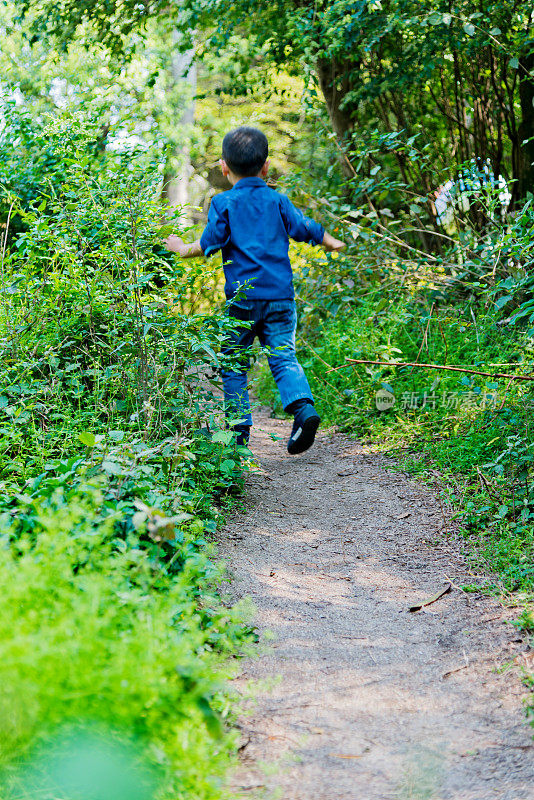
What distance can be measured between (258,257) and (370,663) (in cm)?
227

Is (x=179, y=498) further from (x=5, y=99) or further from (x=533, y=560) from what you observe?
(x=5, y=99)

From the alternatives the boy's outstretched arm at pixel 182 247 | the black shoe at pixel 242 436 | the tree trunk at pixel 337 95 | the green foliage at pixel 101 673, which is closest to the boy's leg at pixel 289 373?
the black shoe at pixel 242 436

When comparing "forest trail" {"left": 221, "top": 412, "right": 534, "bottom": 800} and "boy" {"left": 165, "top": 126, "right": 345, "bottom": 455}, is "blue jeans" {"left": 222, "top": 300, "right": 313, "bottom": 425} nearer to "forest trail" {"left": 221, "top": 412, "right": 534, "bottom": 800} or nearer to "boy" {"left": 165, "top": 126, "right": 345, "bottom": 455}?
"boy" {"left": 165, "top": 126, "right": 345, "bottom": 455}

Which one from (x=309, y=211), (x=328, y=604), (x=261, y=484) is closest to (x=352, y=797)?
(x=328, y=604)

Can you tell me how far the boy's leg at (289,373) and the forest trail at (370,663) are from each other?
1.17 ft

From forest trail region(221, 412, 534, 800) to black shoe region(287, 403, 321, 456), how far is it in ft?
0.96

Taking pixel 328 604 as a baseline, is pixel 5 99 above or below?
above

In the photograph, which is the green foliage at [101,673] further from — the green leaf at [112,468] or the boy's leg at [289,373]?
the boy's leg at [289,373]

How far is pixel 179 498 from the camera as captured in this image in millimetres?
2672

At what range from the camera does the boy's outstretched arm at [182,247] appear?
378cm

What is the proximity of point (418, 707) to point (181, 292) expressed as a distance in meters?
2.25

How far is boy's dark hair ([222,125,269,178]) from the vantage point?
13.1 ft

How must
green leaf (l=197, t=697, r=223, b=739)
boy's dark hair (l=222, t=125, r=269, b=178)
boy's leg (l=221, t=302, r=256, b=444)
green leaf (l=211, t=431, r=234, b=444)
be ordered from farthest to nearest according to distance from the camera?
boy's dark hair (l=222, t=125, r=269, b=178) < boy's leg (l=221, t=302, r=256, b=444) < green leaf (l=211, t=431, r=234, b=444) < green leaf (l=197, t=697, r=223, b=739)

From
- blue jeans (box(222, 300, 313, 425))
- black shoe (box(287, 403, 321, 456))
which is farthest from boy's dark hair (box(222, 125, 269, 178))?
black shoe (box(287, 403, 321, 456))
